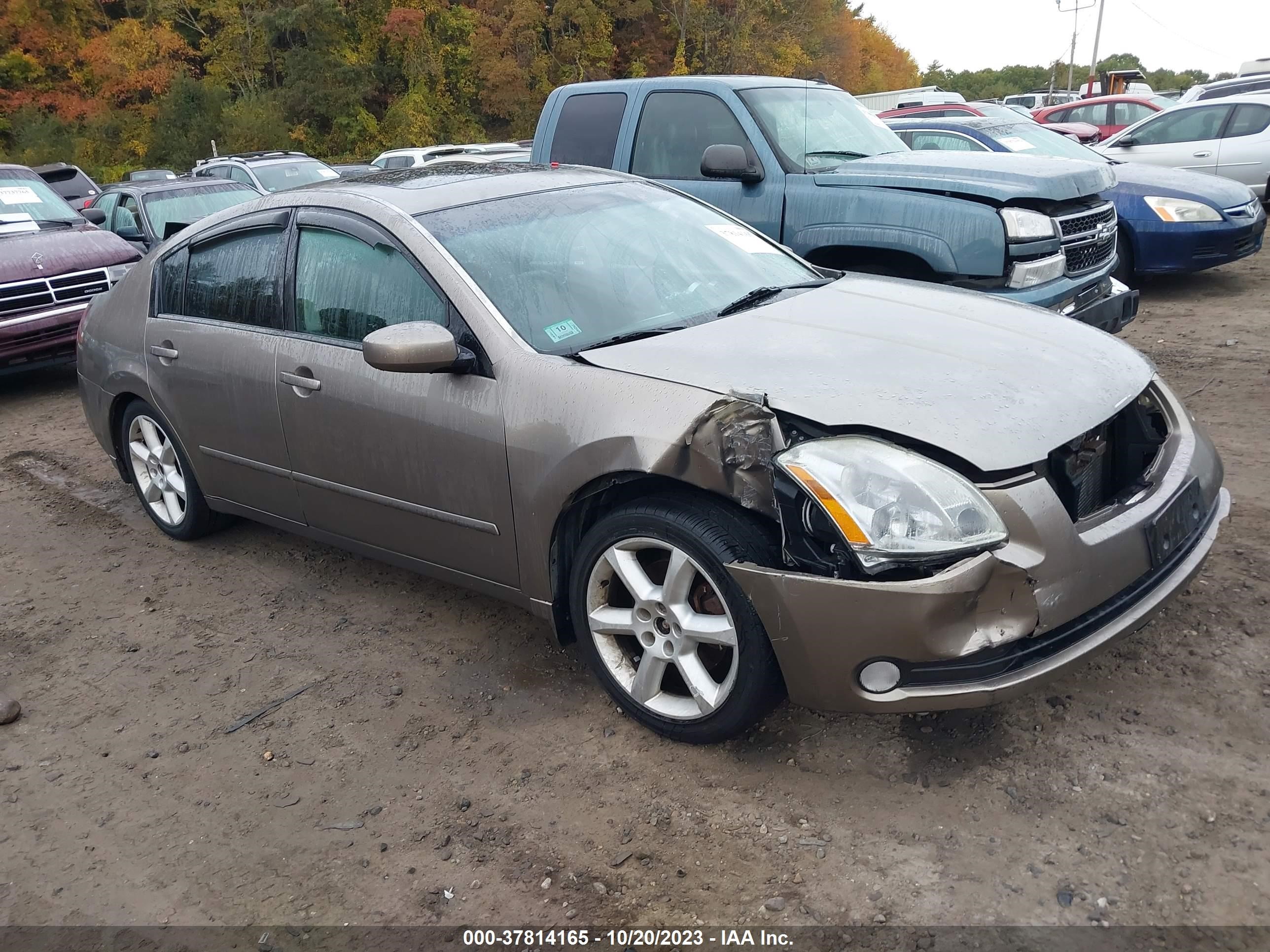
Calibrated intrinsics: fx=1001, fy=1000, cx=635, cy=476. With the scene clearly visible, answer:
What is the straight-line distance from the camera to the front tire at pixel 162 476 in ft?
15.2

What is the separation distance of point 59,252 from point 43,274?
0.34 metres

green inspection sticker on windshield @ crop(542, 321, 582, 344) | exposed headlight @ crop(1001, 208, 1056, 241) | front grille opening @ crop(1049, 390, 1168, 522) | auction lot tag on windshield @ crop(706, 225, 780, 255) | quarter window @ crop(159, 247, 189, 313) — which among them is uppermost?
auction lot tag on windshield @ crop(706, 225, 780, 255)

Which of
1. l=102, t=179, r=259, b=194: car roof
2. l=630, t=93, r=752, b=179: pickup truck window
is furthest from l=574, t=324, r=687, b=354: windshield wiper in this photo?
l=102, t=179, r=259, b=194: car roof

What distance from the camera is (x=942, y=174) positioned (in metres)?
5.52

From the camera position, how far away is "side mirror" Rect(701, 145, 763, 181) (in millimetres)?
5723

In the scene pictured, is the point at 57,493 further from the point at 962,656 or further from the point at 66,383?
the point at 962,656

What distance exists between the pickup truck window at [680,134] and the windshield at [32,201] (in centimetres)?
573

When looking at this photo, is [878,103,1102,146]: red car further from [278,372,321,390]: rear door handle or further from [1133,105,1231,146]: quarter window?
[278,372,321,390]: rear door handle

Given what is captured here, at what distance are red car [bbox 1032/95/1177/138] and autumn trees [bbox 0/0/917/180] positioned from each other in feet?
91.0

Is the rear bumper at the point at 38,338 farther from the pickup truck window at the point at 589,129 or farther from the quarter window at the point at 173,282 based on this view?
the pickup truck window at the point at 589,129

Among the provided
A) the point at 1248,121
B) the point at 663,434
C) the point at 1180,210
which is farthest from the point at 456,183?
the point at 1248,121

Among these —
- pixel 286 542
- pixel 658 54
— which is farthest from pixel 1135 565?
pixel 658 54

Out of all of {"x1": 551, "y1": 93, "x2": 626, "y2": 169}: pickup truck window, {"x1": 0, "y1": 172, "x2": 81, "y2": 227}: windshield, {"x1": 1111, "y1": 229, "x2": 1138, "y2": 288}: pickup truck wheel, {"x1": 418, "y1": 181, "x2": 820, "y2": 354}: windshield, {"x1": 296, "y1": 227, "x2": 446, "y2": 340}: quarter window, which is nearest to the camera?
{"x1": 418, "y1": 181, "x2": 820, "y2": 354}: windshield

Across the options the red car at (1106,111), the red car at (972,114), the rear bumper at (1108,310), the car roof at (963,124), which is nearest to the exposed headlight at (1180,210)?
the car roof at (963,124)
